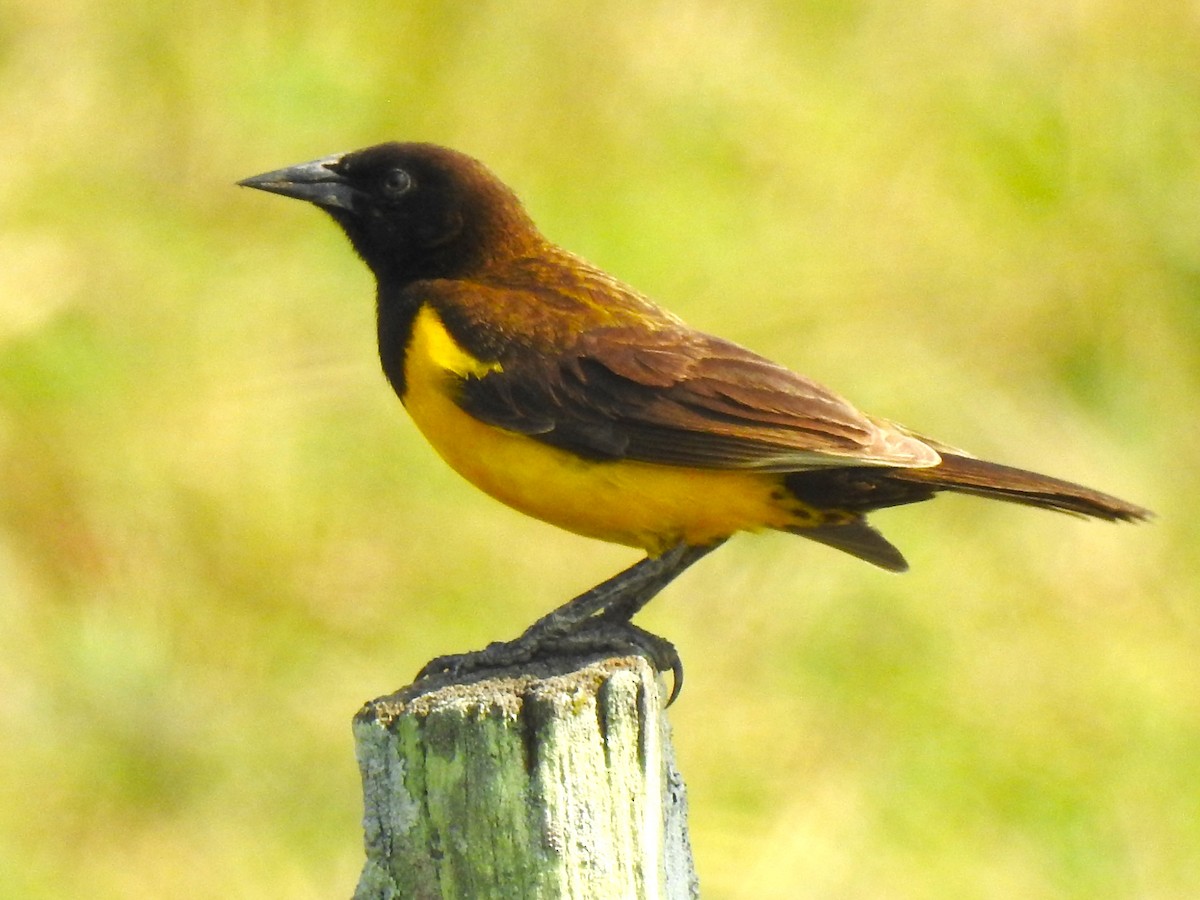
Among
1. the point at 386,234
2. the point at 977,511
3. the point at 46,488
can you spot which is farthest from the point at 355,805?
the point at 977,511

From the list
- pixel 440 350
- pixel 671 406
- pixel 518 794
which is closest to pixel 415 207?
pixel 440 350

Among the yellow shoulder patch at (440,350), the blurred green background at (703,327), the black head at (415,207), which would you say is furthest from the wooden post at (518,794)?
the blurred green background at (703,327)

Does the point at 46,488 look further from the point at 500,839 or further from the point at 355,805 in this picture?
the point at 500,839

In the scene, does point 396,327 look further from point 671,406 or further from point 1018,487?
point 1018,487

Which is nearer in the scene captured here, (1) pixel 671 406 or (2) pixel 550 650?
(2) pixel 550 650

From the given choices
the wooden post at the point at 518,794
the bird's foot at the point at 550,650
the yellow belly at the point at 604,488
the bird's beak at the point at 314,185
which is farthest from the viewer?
the bird's beak at the point at 314,185

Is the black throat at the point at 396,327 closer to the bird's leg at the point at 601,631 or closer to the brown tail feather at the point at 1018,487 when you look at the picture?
the bird's leg at the point at 601,631

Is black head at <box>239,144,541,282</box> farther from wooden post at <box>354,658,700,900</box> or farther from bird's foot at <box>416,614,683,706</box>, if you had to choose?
wooden post at <box>354,658,700,900</box>
